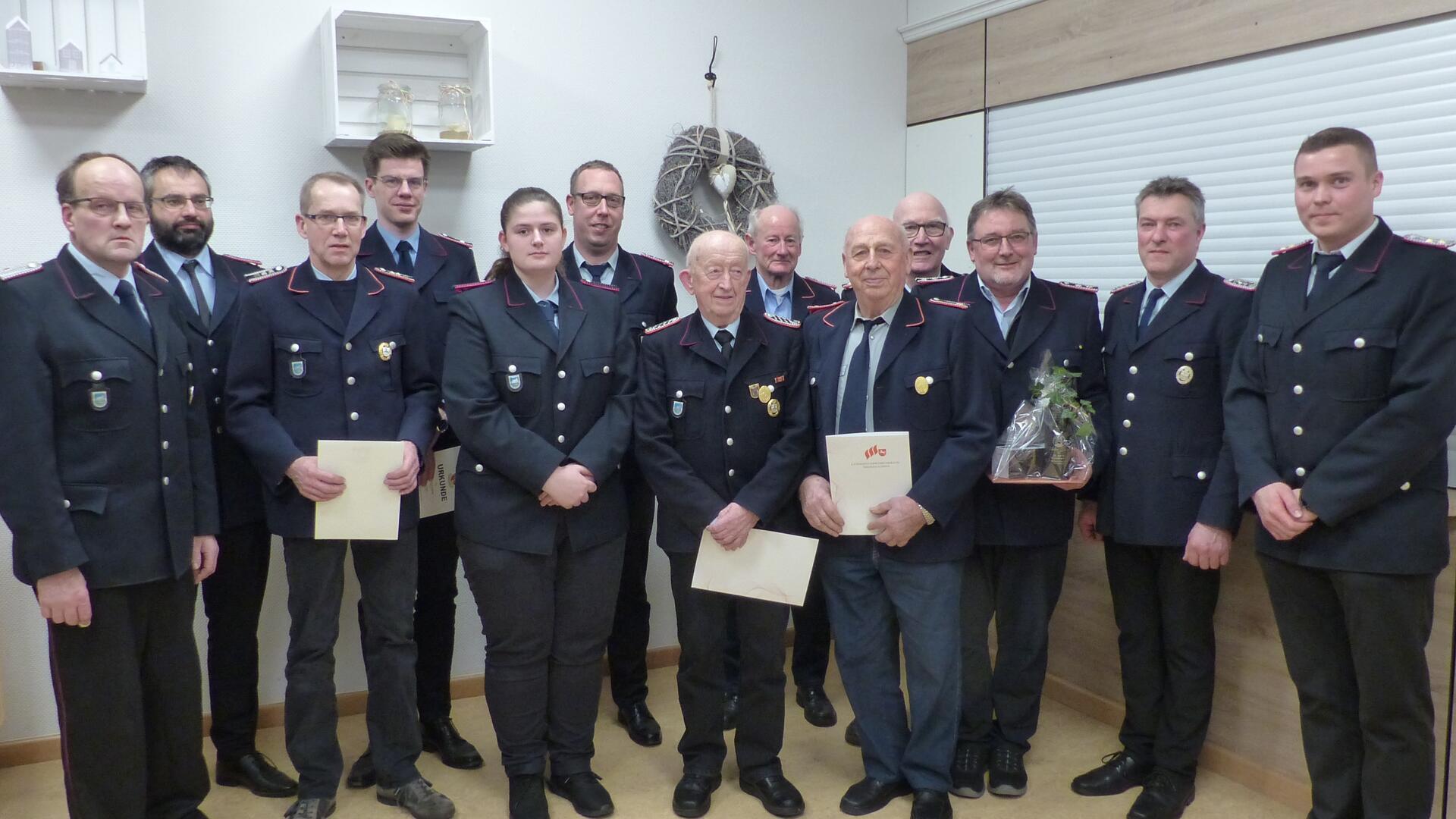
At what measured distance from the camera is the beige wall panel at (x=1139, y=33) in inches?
124

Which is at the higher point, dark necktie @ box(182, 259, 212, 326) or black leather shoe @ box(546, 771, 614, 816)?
dark necktie @ box(182, 259, 212, 326)

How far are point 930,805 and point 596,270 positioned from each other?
6.31ft

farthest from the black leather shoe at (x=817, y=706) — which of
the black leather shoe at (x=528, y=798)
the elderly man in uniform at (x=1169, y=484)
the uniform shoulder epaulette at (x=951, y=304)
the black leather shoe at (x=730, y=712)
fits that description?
the uniform shoulder epaulette at (x=951, y=304)

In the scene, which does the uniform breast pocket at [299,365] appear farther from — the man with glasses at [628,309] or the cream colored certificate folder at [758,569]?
the cream colored certificate folder at [758,569]

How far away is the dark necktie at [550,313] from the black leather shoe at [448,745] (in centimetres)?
140

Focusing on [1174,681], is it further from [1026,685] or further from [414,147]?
[414,147]

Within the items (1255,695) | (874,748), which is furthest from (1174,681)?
(874,748)

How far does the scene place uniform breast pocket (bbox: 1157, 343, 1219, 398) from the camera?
2895mm

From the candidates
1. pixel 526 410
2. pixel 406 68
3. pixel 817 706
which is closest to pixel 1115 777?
pixel 817 706

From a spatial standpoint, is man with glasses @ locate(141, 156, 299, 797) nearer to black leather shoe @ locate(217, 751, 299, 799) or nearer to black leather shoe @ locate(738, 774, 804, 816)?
black leather shoe @ locate(217, 751, 299, 799)

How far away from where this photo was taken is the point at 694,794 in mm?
3002

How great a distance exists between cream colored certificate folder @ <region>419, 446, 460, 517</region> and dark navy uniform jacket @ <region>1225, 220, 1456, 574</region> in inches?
86.1

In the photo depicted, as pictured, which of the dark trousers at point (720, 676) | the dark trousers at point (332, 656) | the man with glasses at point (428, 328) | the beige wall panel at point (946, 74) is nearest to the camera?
the dark trousers at point (332, 656)

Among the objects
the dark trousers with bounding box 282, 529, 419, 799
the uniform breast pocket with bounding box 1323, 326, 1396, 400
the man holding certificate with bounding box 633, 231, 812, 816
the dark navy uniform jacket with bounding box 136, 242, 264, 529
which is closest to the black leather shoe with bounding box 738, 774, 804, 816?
the man holding certificate with bounding box 633, 231, 812, 816
